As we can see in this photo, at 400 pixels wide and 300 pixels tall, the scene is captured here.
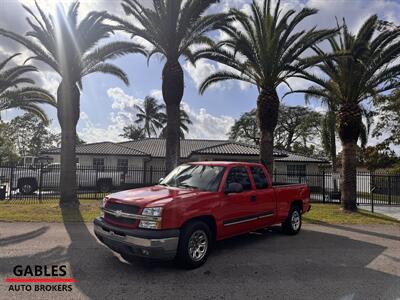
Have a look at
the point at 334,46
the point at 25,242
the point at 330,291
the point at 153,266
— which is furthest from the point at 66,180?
the point at 334,46

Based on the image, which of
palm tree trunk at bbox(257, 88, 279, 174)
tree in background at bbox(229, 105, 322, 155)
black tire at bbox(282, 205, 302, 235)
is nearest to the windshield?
black tire at bbox(282, 205, 302, 235)

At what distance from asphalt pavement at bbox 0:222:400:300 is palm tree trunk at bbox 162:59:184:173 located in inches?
205

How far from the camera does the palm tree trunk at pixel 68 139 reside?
13.0 m

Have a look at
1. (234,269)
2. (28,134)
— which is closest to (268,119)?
(234,269)

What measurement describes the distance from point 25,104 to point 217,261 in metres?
18.6

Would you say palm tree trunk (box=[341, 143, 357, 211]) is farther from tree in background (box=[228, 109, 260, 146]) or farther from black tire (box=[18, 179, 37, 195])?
tree in background (box=[228, 109, 260, 146])

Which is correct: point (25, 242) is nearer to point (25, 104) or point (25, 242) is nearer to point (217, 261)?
point (217, 261)

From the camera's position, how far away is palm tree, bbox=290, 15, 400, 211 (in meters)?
13.0

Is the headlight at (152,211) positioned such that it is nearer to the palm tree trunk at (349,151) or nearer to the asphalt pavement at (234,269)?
the asphalt pavement at (234,269)

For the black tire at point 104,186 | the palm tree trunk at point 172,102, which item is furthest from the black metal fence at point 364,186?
the black tire at point 104,186

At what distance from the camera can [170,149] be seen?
12484 mm

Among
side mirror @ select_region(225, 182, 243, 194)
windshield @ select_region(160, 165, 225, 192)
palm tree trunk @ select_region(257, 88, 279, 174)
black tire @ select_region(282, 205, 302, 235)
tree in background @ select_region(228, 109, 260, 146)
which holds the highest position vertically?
tree in background @ select_region(228, 109, 260, 146)

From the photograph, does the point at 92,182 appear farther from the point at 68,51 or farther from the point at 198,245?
the point at 198,245

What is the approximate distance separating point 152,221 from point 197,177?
1.75 meters
